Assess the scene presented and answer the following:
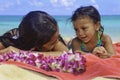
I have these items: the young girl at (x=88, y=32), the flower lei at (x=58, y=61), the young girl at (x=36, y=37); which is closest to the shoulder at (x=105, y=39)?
the young girl at (x=88, y=32)

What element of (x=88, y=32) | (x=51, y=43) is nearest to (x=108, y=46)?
(x=88, y=32)

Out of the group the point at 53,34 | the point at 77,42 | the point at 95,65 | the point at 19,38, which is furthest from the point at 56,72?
the point at 77,42

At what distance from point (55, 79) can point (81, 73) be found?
15 centimetres

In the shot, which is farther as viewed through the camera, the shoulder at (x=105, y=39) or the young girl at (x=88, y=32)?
the shoulder at (x=105, y=39)

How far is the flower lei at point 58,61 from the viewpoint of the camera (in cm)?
207

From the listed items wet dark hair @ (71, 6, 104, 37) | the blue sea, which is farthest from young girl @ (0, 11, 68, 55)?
the blue sea

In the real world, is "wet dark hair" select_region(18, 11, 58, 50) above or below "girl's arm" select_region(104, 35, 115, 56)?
above

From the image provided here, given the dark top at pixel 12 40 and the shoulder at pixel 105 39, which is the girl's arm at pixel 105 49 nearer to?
Answer: the shoulder at pixel 105 39

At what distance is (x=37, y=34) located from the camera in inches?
93.0

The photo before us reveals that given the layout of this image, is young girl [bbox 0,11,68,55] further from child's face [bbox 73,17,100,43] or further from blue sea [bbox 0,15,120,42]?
blue sea [bbox 0,15,120,42]

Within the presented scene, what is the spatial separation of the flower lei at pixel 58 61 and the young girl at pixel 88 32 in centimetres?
57

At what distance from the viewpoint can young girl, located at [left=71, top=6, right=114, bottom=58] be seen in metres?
2.69

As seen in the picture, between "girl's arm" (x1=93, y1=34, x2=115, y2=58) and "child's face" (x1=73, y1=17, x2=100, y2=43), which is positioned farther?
"child's face" (x1=73, y1=17, x2=100, y2=43)

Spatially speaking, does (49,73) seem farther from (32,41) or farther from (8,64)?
(32,41)
